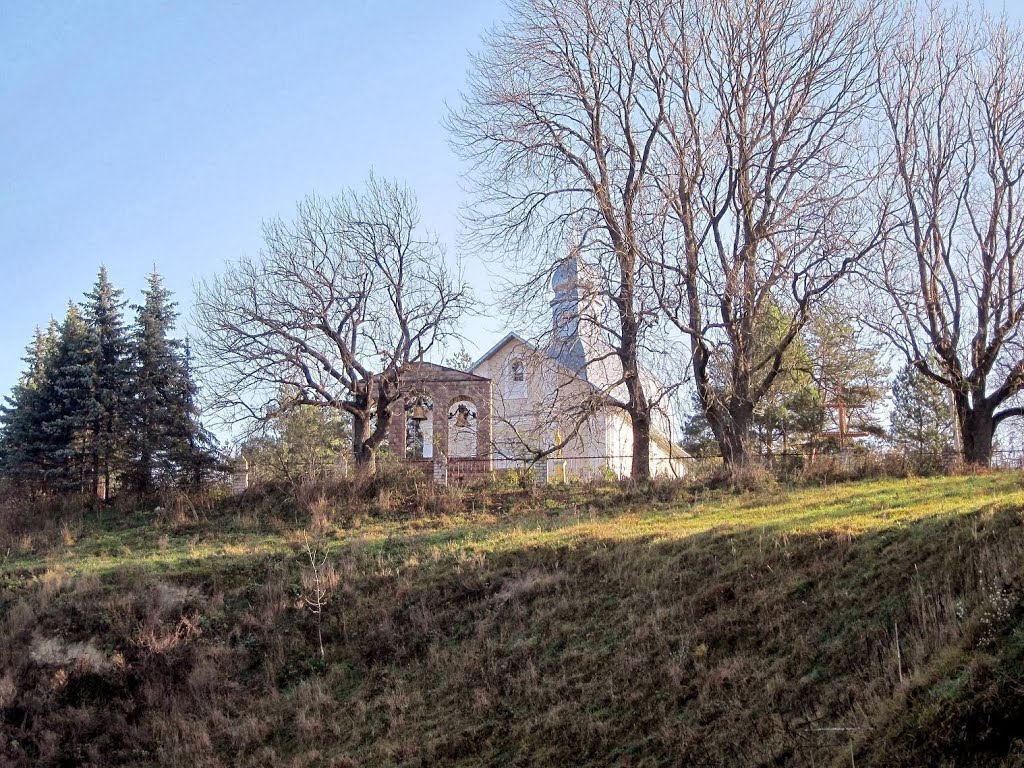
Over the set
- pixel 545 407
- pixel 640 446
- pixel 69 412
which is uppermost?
pixel 69 412

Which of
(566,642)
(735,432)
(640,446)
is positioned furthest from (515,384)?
(566,642)

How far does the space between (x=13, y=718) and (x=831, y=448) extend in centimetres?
2468

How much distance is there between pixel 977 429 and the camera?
23.0 m

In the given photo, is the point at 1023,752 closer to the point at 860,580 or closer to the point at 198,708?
the point at 860,580

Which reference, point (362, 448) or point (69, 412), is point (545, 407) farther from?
point (69, 412)

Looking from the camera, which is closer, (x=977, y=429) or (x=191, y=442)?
(x=977, y=429)

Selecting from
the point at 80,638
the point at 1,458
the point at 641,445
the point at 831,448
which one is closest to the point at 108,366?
the point at 1,458

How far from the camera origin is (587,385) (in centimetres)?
2186

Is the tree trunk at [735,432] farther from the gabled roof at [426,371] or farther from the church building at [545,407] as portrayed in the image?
the gabled roof at [426,371]

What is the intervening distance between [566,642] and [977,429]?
1602 cm

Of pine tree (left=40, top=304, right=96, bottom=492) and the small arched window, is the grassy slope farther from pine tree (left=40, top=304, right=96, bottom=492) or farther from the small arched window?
the small arched window

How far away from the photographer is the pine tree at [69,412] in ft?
85.4

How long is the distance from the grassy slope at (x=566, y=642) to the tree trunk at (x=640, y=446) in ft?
13.8

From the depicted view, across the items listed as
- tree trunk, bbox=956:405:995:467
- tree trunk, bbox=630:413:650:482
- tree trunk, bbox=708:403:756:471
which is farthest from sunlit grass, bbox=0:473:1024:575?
tree trunk, bbox=956:405:995:467
